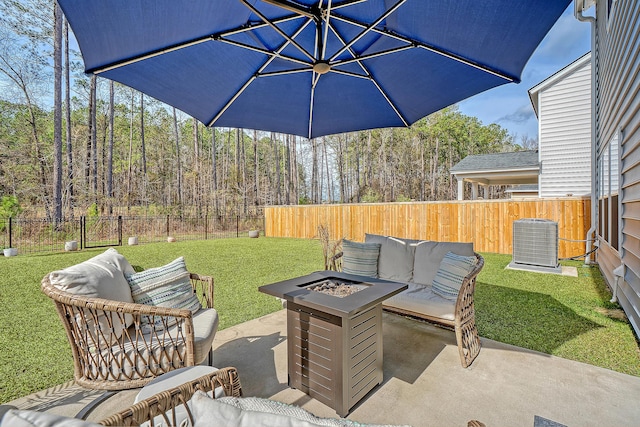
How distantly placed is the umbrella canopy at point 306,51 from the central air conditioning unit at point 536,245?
4.00m

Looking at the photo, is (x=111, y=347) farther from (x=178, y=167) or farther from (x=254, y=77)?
(x=178, y=167)

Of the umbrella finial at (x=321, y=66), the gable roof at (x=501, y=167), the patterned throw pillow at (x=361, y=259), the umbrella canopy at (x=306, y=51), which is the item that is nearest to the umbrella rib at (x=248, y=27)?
the umbrella canopy at (x=306, y=51)

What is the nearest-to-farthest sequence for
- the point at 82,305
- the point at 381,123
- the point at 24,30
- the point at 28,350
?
the point at 82,305
the point at 28,350
the point at 381,123
the point at 24,30

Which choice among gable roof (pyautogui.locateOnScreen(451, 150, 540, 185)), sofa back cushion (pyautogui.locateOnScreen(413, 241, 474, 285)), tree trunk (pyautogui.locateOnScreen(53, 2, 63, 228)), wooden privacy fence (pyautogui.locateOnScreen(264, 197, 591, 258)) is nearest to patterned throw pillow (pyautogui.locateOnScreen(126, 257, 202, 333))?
sofa back cushion (pyautogui.locateOnScreen(413, 241, 474, 285))

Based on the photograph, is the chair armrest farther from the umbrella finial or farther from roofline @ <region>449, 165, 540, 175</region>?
roofline @ <region>449, 165, 540, 175</region>

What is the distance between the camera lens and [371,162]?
24141 millimetres

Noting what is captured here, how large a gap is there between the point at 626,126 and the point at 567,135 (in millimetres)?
6419

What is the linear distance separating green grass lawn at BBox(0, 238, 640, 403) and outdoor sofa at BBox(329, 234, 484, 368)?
2.43 ft

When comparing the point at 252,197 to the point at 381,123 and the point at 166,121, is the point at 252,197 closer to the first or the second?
the point at 166,121

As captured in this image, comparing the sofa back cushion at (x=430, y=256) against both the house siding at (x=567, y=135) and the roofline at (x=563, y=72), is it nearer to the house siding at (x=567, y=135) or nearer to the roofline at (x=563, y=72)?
the house siding at (x=567, y=135)

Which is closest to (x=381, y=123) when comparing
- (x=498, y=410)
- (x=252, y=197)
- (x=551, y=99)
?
(x=498, y=410)

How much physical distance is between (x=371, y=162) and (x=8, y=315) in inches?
886

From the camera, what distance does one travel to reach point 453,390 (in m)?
2.20

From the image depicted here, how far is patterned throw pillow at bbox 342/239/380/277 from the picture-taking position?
3.67 meters
